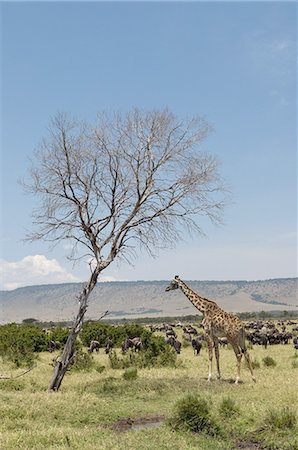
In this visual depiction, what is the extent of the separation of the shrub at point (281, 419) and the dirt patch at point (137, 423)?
258 centimetres

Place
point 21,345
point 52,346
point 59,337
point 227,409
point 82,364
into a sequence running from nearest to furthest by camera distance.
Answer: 1. point 227,409
2. point 82,364
3. point 21,345
4. point 52,346
5. point 59,337

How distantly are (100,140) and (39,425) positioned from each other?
1004 centimetres

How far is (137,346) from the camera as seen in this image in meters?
29.4

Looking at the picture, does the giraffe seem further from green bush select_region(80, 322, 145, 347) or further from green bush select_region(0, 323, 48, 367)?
green bush select_region(80, 322, 145, 347)

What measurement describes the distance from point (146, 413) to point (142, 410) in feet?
1.09

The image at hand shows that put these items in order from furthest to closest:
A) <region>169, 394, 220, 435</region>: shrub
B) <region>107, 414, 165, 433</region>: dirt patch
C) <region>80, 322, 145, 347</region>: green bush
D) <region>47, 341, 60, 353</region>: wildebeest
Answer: <region>80, 322, 145, 347</region>: green bush
<region>47, 341, 60, 353</region>: wildebeest
<region>107, 414, 165, 433</region>: dirt patch
<region>169, 394, 220, 435</region>: shrub

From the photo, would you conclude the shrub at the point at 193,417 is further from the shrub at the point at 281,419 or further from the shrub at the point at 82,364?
the shrub at the point at 82,364

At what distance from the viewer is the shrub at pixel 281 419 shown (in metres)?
Answer: 11.1

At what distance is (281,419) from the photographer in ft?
36.7

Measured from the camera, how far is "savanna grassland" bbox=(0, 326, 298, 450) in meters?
10.5

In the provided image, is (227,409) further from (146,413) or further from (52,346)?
(52,346)

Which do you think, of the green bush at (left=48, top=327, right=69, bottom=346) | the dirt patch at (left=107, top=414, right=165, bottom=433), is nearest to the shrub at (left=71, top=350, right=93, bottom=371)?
the dirt patch at (left=107, top=414, right=165, bottom=433)

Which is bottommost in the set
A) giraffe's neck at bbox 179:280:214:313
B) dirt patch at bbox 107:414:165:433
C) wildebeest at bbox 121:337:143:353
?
dirt patch at bbox 107:414:165:433

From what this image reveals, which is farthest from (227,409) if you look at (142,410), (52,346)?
(52,346)
